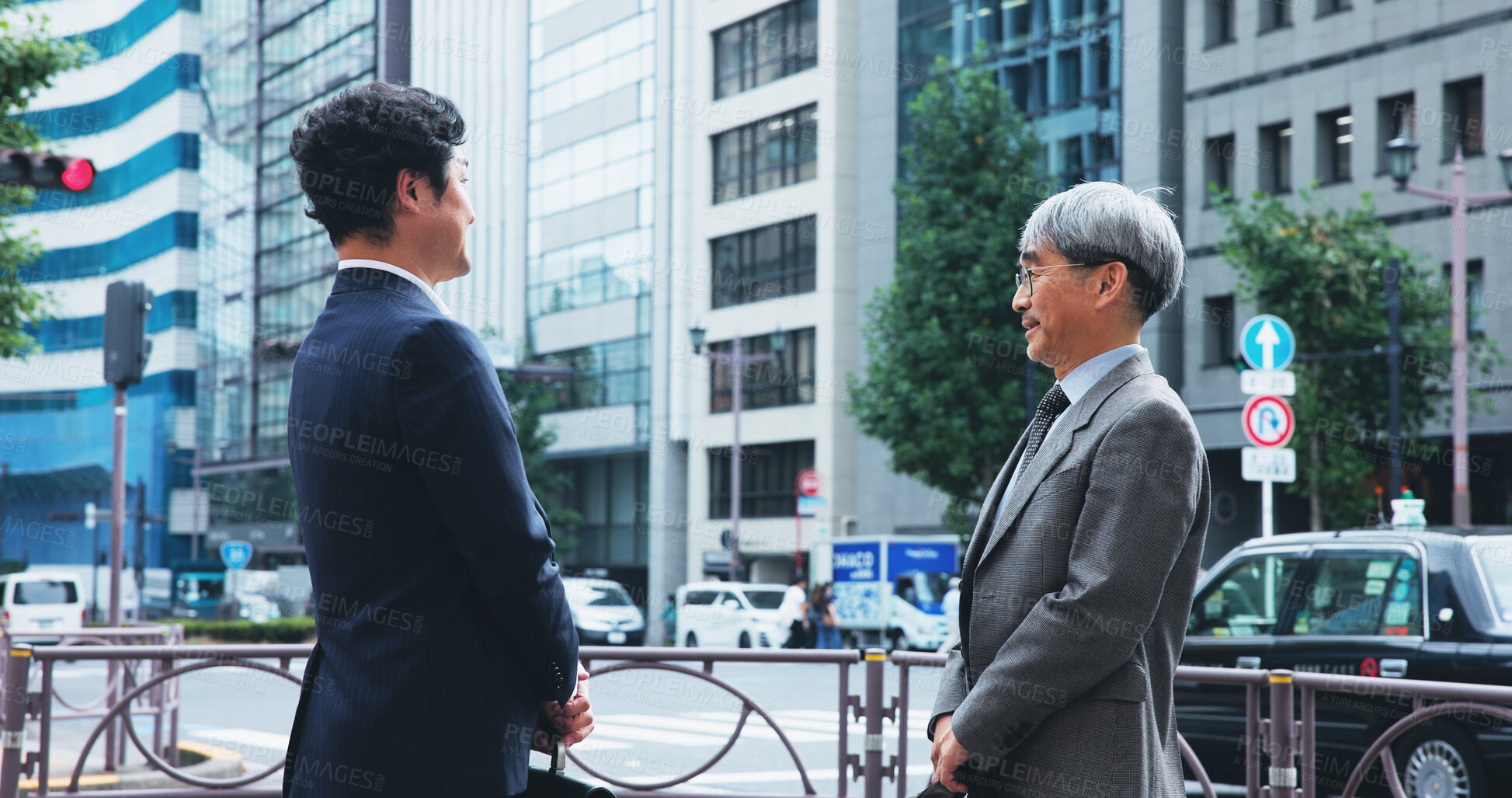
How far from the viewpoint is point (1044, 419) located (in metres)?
2.97

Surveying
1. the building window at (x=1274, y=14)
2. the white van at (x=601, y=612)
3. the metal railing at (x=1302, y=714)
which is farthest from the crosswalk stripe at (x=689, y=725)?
the building window at (x=1274, y=14)

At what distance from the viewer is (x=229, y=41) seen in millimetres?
69062

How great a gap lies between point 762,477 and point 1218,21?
19.6 meters

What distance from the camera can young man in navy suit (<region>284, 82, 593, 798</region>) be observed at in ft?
7.20

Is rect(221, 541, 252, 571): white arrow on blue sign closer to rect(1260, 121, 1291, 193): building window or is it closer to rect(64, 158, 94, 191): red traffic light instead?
rect(1260, 121, 1291, 193): building window

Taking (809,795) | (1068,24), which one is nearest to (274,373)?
(1068,24)

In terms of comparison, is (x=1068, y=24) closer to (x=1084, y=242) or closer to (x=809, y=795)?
(x=809, y=795)

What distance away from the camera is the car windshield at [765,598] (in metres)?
34.2

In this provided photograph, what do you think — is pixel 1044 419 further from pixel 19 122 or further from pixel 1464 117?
pixel 1464 117

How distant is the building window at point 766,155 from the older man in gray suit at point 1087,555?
41682mm

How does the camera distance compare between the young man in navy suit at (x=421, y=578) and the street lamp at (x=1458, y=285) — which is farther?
the street lamp at (x=1458, y=285)

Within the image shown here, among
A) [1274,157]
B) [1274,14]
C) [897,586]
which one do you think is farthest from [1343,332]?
[897,586]

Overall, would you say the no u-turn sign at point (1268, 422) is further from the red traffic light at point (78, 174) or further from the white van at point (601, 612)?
the white van at point (601, 612)

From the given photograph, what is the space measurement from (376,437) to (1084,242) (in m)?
1.34
